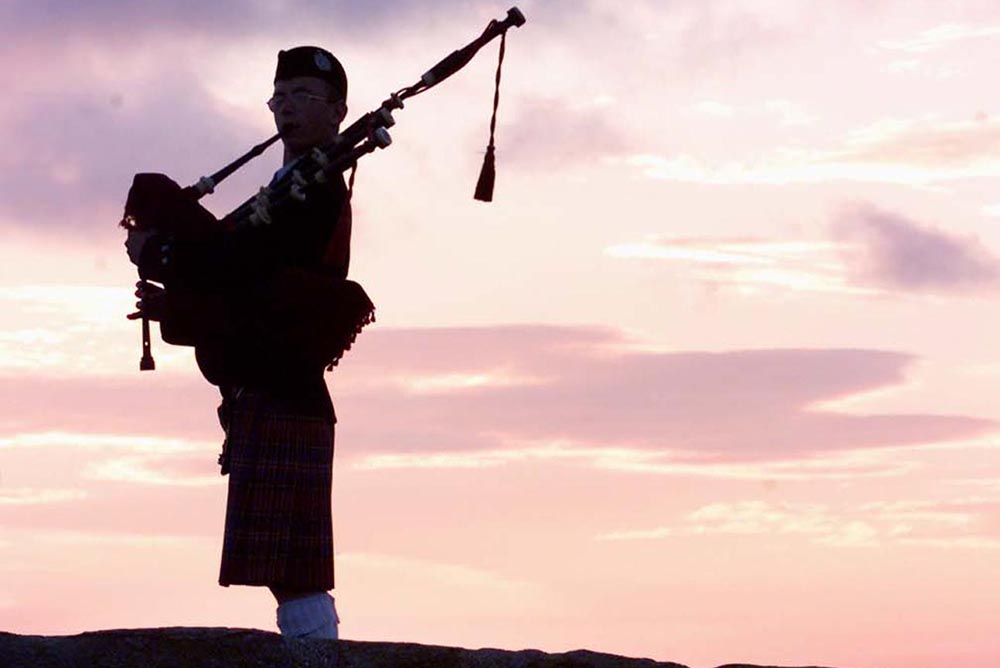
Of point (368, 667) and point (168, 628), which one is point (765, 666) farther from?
point (168, 628)

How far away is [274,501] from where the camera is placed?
7.08m

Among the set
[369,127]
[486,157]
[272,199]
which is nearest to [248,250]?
[272,199]

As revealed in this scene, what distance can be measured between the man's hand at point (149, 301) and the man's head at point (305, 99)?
0.89 metres

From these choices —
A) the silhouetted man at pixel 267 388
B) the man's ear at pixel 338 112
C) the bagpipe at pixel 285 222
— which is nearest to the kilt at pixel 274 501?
the silhouetted man at pixel 267 388

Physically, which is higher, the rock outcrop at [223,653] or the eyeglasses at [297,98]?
the eyeglasses at [297,98]

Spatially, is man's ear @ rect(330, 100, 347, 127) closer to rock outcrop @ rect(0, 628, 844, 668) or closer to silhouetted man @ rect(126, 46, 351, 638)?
silhouetted man @ rect(126, 46, 351, 638)

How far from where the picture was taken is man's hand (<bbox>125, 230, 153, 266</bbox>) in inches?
286

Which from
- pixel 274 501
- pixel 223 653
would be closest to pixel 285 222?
pixel 274 501

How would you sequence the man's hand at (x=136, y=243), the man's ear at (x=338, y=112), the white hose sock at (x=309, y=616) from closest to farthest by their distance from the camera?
1. the white hose sock at (x=309, y=616)
2. the man's hand at (x=136, y=243)
3. the man's ear at (x=338, y=112)

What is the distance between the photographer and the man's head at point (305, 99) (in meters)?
7.32

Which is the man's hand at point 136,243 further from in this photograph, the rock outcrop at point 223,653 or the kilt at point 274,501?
the rock outcrop at point 223,653

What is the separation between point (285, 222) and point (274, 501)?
1.24m

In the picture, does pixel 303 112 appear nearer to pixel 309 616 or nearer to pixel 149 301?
pixel 149 301

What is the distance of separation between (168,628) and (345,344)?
2047mm
